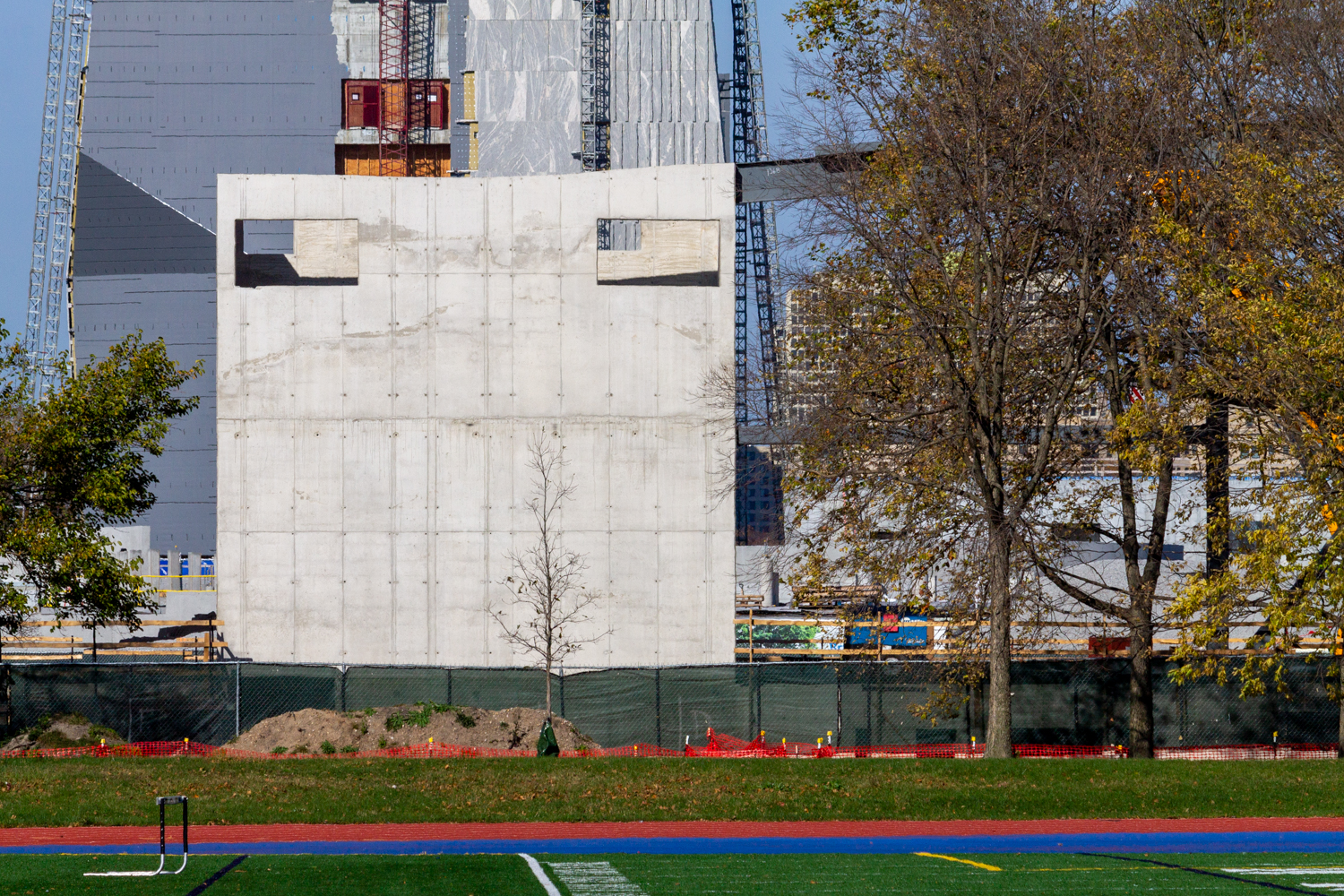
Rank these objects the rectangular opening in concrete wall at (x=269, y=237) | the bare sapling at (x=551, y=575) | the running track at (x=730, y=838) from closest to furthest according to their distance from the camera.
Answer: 1. the running track at (x=730, y=838)
2. the bare sapling at (x=551, y=575)
3. the rectangular opening in concrete wall at (x=269, y=237)

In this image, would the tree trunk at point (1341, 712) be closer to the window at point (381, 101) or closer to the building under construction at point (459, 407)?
the building under construction at point (459, 407)

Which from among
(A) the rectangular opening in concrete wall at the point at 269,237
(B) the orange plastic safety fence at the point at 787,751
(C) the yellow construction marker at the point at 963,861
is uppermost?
(A) the rectangular opening in concrete wall at the point at 269,237

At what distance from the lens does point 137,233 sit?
86.5m

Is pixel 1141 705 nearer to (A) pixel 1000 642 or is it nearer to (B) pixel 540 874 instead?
(A) pixel 1000 642

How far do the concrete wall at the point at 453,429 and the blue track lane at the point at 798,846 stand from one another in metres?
19.5

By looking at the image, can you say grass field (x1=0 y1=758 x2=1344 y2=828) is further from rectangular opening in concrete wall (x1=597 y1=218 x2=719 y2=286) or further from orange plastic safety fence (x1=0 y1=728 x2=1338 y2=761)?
rectangular opening in concrete wall (x1=597 y1=218 x2=719 y2=286)

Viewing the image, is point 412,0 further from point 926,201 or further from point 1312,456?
point 1312,456

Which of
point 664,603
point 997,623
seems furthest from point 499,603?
point 997,623

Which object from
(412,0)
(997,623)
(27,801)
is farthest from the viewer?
(412,0)

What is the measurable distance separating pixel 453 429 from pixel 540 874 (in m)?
23.6

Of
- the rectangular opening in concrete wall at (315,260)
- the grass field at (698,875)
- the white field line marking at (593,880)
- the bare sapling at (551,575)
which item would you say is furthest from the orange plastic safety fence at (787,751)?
the rectangular opening in concrete wall at (315,260)

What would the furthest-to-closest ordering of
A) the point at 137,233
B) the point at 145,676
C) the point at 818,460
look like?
the point at 137,233
the point at 145,676
the point at 818,460

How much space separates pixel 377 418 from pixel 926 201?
18.2 metres

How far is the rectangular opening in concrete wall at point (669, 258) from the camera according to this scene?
3928 centimetres
